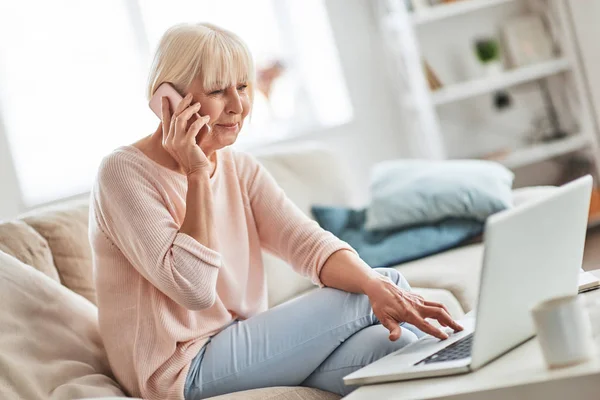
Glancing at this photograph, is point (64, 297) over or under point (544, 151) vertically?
over

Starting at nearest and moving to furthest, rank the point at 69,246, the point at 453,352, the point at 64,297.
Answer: the point at 453,352 < the point at 64,297 < the point at 69,246

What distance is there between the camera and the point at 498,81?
4.09 metres

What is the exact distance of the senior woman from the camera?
1608mm

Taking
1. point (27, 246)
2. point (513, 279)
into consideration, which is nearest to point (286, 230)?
point (27, 246)

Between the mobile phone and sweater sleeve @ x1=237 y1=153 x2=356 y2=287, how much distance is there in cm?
28

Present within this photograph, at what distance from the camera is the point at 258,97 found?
4.27 metres

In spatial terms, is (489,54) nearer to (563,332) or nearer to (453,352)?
(453,352)

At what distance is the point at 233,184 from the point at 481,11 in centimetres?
279

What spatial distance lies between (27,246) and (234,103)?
628 mm

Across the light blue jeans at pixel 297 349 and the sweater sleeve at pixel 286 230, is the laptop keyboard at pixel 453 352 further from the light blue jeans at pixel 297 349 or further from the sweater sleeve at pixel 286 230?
the sweater sleeve at pixel 286 230

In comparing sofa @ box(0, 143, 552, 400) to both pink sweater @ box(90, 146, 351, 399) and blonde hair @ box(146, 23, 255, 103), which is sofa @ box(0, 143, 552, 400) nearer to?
pink sweater @ box(90, 146, 351, 399)

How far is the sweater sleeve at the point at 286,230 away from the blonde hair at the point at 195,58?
268 mm

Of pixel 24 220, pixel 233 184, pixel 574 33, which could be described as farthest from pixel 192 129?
pixel 574 33

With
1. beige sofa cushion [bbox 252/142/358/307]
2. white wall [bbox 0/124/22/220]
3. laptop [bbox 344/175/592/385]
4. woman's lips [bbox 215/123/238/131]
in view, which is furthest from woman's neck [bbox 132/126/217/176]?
white wall [bbox 0/124/22/220]
